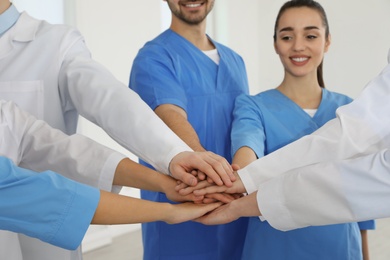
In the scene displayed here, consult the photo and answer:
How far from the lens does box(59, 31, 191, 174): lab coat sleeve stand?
1317 mm

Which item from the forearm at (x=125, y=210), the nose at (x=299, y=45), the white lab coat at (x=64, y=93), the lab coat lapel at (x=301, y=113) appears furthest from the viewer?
the nose at (x=299, y=45)

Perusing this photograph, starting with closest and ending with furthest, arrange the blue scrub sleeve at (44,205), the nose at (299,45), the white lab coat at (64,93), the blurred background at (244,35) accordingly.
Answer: the blue scrub sleeve at (44,205)
the white lab coat at (64,93)
the nose at (299,45)
the blurred background at (244,35)

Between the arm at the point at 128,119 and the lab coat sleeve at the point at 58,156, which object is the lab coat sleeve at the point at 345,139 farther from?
the lab coat sleeve at the point at 58,156

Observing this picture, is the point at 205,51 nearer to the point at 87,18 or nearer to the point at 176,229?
the point at 176,229

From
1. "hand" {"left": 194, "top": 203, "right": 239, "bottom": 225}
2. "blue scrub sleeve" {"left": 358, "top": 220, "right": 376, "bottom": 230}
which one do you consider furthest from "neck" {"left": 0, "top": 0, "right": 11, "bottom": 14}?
"blue scrub sleeve" {"left": 358, "top": 220, "right": 376, "bottom": 230}

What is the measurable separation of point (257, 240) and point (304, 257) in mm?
133

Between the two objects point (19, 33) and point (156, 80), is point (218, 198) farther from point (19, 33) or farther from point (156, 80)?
point (19, 33)

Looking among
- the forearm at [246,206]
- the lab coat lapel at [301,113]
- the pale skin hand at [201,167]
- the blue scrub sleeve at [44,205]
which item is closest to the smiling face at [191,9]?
the lab coat lapel at [301,113]

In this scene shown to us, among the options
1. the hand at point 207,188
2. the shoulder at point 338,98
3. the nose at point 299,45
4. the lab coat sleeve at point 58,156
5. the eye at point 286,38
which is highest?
the eye at point 286,38

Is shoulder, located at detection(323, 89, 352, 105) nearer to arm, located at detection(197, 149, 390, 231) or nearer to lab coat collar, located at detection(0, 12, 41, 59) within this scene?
arm, located at detection(197, 149, 390, 231)

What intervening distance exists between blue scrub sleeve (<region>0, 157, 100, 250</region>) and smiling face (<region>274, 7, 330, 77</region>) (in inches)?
38.6

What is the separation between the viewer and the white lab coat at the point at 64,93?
1.32 m

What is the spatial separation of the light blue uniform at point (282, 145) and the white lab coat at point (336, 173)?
0.61 feet

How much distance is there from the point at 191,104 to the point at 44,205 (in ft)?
2.81
